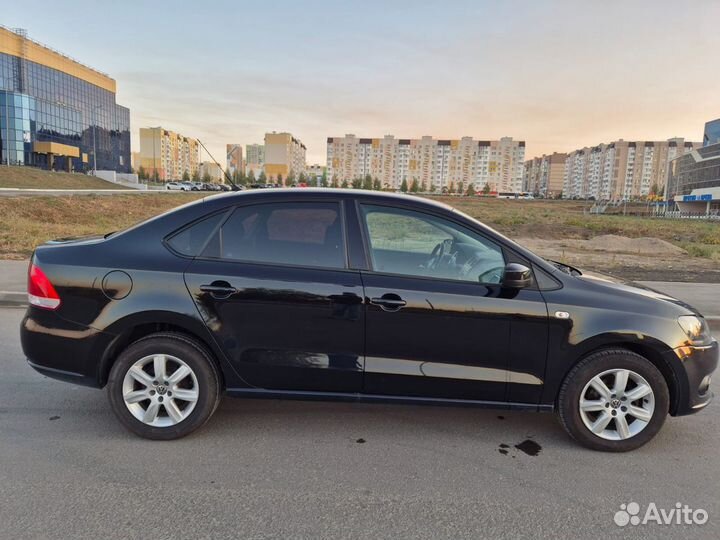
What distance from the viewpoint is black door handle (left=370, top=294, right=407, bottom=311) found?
3197 millimetres

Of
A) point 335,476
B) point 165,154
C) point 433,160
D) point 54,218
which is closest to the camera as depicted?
point 335,476

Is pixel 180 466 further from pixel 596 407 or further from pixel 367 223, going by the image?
pixel 596 407

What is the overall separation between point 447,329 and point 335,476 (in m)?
1.14

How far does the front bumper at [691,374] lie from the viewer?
3293 millimetres

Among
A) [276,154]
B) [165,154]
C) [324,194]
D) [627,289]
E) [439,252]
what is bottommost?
[627,289]

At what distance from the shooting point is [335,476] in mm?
3008

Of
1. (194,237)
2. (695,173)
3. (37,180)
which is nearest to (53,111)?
(37,180)

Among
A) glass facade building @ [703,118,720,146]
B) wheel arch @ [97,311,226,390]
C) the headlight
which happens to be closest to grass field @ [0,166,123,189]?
wheel arch @ [97,311,226,390]

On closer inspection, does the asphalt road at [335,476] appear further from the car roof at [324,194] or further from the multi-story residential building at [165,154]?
the multi-story residential building at [165,154]

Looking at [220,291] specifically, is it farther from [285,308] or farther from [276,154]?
[276,154]

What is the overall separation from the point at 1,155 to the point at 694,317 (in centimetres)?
8403

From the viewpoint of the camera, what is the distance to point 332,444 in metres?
3.40

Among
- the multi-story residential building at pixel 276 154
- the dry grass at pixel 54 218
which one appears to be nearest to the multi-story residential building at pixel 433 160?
the multi-story residential building at pixel 276 154

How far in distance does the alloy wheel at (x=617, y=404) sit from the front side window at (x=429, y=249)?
977 millimetres
